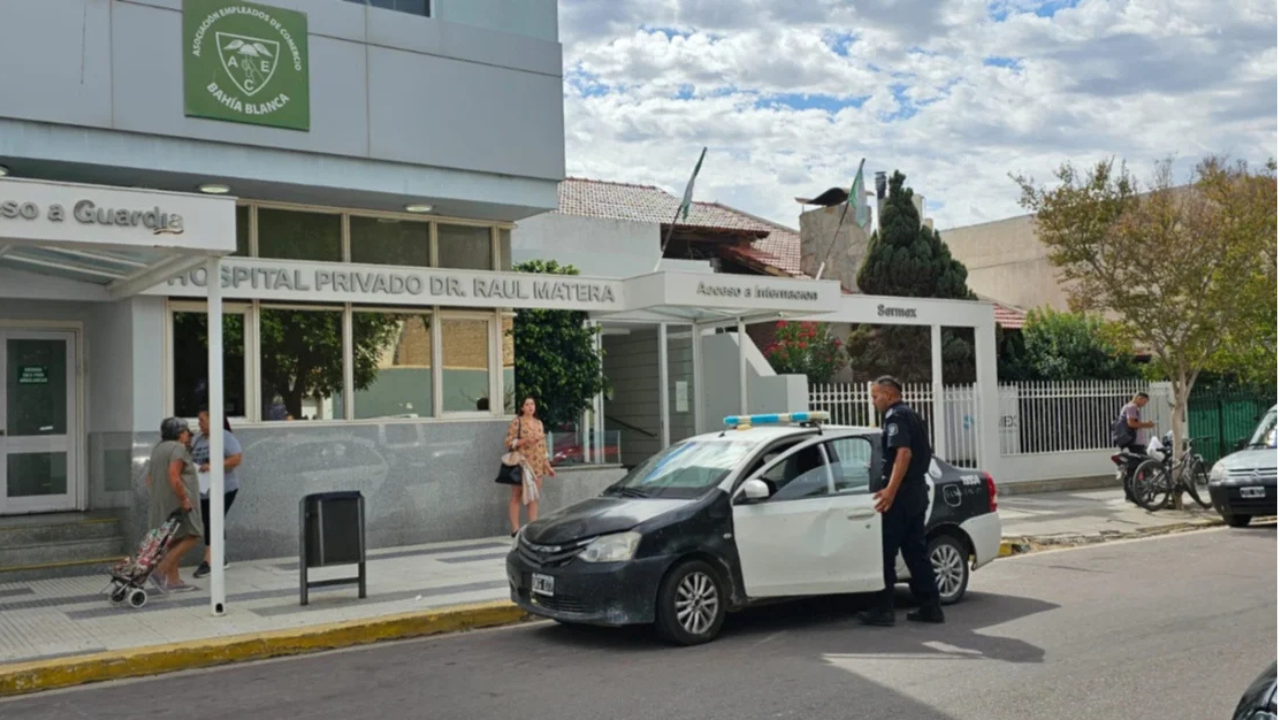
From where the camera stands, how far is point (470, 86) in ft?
47.9

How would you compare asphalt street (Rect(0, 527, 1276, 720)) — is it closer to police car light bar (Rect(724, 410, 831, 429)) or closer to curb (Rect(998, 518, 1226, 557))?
police car light bar (Rect(724, 410, 831, 429))

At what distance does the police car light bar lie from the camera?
979 centimetres

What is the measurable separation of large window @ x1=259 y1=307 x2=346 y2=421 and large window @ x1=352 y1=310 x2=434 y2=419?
257 mm

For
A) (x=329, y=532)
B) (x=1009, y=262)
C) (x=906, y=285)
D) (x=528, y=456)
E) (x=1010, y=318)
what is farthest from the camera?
(x=1009, y=262)

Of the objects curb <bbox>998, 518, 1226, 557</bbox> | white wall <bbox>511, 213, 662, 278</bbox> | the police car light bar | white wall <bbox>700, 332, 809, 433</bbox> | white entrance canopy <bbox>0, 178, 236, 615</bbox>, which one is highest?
white wall <bbox>511, 213, 662, 278</bbox>

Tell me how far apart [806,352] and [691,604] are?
17.2m

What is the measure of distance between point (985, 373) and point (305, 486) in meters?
11.7

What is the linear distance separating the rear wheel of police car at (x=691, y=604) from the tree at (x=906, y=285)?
16.2m

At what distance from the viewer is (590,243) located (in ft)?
69.2

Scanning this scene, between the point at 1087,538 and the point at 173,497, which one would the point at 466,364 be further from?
the point at 1087,538

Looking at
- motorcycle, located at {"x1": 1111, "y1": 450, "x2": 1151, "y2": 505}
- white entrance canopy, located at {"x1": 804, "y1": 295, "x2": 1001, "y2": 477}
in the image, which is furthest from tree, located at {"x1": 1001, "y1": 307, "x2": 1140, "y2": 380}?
motorcycle, located at {"x1": 1111, "y1": 450, "x2": 1151, "y2": 505}

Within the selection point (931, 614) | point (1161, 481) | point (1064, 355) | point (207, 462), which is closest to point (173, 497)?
point (207, 462)

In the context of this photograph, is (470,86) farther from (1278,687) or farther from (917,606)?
(1278,687)

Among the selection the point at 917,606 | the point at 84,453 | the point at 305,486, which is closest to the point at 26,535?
the point at 84,453
